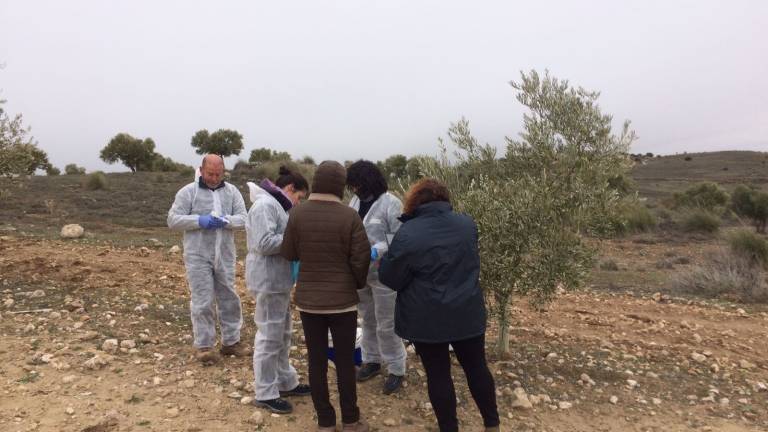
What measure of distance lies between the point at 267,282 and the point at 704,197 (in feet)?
93.8

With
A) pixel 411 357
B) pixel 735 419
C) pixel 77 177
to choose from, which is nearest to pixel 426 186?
pixel 411 357

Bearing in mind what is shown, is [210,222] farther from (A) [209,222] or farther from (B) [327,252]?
(B) [327,252]

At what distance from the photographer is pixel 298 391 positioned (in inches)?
188

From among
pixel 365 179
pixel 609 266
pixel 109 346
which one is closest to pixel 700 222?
pixel 609 266

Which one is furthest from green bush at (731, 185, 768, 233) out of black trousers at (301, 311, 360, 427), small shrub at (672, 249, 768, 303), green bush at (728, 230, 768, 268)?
black trousers at (301, 311, 360, 427)

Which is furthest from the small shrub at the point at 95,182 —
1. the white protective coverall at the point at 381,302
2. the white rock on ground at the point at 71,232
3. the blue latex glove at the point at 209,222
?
the white protective coverall at the point at 381,302

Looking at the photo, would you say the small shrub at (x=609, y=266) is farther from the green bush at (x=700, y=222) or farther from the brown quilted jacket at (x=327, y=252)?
the brown quilted jacket at (x=327, y=252)

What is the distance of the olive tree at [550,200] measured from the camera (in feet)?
16.5

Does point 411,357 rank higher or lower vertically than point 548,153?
lower

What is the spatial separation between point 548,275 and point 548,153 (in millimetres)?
1189

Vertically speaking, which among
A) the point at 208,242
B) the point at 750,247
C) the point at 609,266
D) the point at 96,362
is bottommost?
the point at 609,266

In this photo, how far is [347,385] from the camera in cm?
403

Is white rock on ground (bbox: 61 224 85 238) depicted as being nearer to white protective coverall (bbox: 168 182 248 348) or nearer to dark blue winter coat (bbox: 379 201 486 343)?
white protective coverall (bbox: 168 182 248 348)

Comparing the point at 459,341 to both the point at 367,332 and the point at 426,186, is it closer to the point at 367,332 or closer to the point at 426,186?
the point at 426,186
